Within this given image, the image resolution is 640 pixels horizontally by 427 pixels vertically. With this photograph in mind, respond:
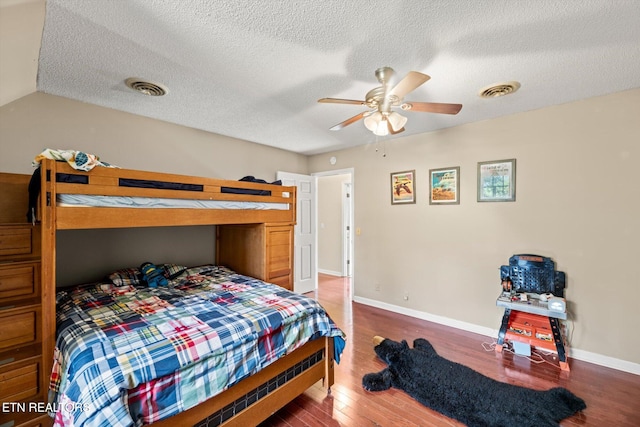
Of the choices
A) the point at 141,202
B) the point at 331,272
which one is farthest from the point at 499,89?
the point at 331,272

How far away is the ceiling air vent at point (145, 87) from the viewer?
2225 mm

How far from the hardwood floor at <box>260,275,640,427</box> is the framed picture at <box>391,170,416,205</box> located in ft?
5.57

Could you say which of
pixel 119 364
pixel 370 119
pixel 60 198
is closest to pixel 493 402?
pixel 370 119

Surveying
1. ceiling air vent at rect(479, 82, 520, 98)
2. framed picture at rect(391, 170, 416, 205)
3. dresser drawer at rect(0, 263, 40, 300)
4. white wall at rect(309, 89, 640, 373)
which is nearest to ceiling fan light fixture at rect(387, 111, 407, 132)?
ceiling air vent at rect(479, 82, 520, 98)

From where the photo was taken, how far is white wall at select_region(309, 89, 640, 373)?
2457 mm

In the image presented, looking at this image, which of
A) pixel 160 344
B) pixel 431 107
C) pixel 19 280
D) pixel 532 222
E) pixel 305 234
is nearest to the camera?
pixel 160 344

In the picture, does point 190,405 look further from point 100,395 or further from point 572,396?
point 572,396

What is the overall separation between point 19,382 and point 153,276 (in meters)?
1.27

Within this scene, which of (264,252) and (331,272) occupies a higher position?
(264,252)

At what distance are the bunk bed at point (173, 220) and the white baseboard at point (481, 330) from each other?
190cm

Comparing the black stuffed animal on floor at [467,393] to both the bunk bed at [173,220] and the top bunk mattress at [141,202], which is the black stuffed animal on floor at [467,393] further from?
the top bunk mattress at [141,202]

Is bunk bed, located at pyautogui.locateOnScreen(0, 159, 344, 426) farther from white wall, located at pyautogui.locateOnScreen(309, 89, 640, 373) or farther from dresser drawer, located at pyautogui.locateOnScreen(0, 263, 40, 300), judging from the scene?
white wall, located at pyautogui.locateOnScreen(309, 89, 640, 373)

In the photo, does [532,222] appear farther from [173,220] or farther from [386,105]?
[173,220]

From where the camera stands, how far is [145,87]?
91.1 inches
